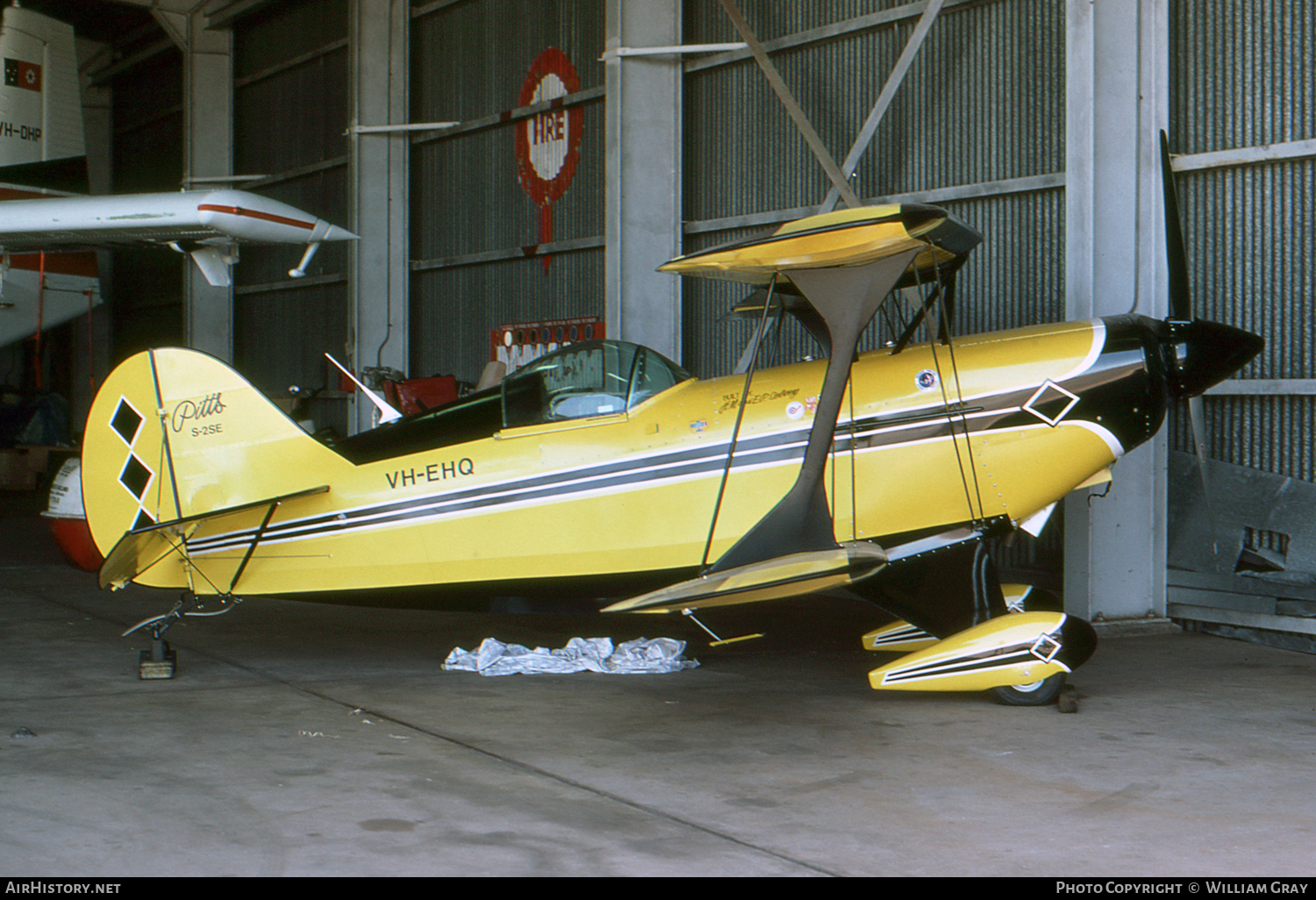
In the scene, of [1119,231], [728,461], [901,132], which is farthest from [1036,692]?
[901,132]

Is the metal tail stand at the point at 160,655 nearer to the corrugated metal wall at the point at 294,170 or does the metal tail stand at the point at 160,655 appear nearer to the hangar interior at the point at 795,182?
the hangar interior at the point at 795,182

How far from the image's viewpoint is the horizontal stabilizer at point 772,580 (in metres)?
4.85

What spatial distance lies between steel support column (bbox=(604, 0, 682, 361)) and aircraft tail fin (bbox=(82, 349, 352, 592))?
479cm

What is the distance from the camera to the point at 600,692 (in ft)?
19.4

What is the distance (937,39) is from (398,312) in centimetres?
816

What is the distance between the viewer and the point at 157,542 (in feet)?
20.6

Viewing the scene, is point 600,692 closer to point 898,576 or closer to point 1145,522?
point 898,576

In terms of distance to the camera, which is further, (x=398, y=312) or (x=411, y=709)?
(x=398, y=312)

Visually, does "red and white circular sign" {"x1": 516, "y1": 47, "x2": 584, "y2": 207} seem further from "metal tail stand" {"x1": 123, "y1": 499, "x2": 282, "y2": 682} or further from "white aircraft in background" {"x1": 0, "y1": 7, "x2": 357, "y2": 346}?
"metal tail stand" {"x1": 123, "y1": 499, "x2": 282, "y2": 682}

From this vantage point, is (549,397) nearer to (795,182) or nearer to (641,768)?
(641,768)

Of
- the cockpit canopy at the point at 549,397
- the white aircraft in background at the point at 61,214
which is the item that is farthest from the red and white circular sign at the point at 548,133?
the cockpit canopy at the point at 549,397

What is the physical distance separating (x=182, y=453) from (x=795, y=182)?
5598 millimetres

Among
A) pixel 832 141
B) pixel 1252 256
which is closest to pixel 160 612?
pixel 832 141

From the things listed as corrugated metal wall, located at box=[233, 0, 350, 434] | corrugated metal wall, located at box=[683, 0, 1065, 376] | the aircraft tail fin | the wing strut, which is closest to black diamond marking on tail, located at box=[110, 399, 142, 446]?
the aircraft tail fin
